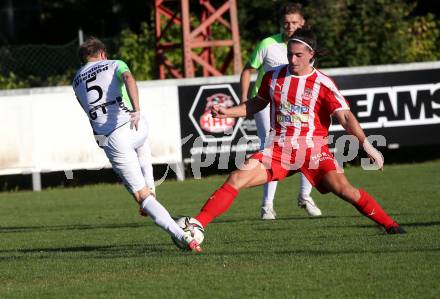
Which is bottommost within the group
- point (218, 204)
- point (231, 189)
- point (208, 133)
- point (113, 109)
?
point (208, 133)

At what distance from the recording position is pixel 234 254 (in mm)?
8797

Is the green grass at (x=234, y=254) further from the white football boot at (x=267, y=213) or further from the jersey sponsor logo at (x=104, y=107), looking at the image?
the jersey sponsor logo at (x=104, y=107)

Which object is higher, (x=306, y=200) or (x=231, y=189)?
(x=231, y=189)

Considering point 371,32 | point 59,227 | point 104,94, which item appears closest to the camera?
point 104,94

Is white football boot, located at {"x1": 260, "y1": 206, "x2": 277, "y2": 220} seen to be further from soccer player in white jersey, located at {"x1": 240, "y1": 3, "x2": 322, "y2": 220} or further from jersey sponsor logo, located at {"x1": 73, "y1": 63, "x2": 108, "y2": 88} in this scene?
jersey sponsor logo, located at {"x1": 73, "y1": 63, "x2": 108, "y2": 88}

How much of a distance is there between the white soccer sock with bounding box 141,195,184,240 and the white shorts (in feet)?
0.95

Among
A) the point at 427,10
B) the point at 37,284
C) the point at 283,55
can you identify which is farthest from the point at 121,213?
the point at 427,10

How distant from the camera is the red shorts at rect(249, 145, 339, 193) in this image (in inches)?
350

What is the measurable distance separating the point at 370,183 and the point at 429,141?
300 centimetres

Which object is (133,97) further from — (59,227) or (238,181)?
(59,227)

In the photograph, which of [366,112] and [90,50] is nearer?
[90,50]

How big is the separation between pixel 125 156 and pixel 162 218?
822mm

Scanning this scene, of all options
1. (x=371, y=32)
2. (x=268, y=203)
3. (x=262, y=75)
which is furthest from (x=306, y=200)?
(x=371, y=32)

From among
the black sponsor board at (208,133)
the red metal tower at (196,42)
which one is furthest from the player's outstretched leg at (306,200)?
the red metal tower at (196,42)
